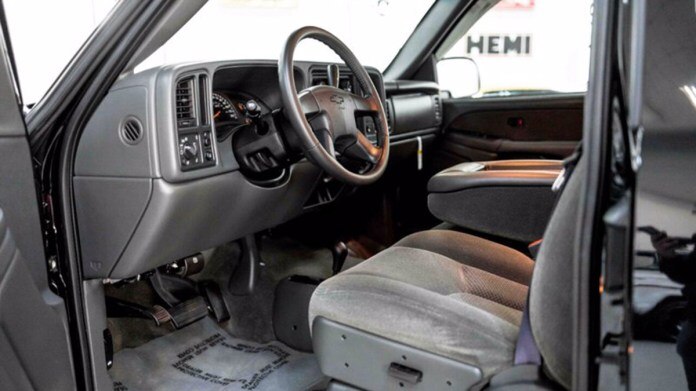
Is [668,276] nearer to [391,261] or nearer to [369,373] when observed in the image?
[369,373]

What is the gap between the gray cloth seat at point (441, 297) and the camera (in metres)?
1.18

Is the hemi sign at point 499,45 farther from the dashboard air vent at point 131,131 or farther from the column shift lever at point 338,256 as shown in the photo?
the dashboard air vent at point 131,131

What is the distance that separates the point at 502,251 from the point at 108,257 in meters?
1.00

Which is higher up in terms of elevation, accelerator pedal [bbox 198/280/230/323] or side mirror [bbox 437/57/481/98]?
side mirror [bbox 437/57/481/98]

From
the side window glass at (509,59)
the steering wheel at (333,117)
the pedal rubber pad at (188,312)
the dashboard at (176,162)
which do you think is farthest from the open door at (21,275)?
the side window glass at (509,59)

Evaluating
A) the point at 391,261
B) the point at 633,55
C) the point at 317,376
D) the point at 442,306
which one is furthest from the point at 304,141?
the point at 317,376

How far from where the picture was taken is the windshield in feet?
8.92

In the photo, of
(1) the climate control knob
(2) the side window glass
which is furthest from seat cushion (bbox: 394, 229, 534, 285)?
(2) the side window glass

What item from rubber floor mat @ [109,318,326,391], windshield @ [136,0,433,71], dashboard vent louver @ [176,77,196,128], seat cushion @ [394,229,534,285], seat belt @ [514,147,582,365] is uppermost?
windshield @ [136,0,433,71]

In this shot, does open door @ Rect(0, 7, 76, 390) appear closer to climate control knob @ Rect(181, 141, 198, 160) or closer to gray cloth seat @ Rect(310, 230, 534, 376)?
climate control knob @ Rect(181, 141, 198, 160)

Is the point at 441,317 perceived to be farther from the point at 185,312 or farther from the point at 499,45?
the point at 499,45

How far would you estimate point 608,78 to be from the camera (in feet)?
2.70

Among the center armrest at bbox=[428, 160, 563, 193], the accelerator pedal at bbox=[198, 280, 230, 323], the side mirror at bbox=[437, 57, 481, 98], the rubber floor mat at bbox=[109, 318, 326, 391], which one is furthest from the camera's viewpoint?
the side mirror at bbox=[437, 57, 481, 98]

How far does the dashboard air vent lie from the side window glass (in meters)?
1.78
